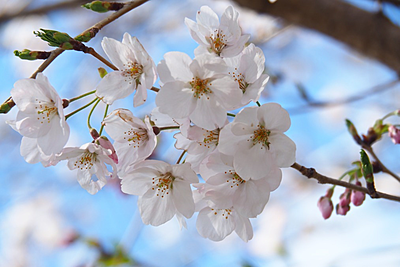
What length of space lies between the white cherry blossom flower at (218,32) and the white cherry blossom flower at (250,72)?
25 millimetres

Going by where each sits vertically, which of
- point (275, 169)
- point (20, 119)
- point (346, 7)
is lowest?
point (346, 7)

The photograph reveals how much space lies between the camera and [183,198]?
873 mm

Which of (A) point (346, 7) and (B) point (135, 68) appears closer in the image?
(B) point (135, 68)

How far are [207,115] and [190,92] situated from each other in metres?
0.08

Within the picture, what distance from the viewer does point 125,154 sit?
87cm

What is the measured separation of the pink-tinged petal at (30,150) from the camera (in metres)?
0.88

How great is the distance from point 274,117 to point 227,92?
0.38 ft

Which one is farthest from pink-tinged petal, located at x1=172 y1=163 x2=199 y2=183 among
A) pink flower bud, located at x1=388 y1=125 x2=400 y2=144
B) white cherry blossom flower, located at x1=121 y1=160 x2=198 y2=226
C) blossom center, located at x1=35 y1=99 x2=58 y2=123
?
pink flower bud, located at x1=388 y1=125 x2=400 y2=144

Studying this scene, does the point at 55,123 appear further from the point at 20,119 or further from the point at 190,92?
the point at 190,92

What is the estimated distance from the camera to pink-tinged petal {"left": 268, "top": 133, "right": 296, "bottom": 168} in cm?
77

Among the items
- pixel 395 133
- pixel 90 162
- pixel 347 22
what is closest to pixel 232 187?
pixel 90 162

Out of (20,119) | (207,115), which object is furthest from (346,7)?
(20,119)

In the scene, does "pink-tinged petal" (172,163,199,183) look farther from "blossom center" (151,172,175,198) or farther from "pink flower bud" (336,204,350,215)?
"pink flower bud" (336,204,350,215)

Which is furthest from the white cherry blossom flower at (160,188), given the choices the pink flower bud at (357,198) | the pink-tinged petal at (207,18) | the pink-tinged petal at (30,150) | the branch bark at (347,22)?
the branch bark at (347,22)
